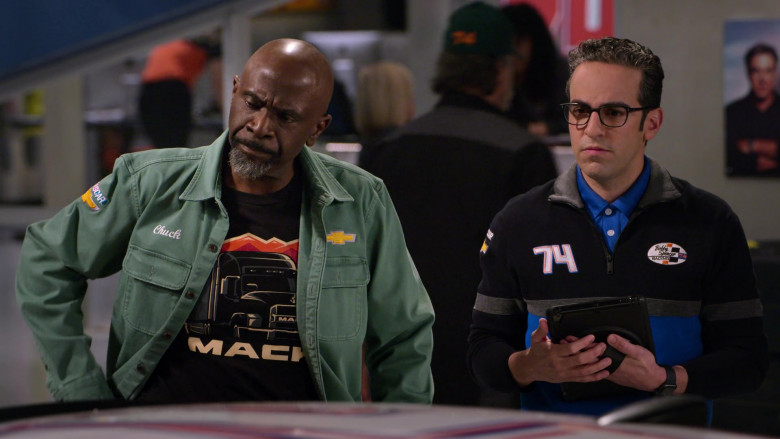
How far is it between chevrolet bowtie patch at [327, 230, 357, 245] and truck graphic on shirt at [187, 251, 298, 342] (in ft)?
0.37

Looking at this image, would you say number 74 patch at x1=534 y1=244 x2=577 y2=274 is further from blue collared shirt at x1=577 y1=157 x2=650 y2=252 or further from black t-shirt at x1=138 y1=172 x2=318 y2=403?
black t-shirt at x1=138 y1=172 x2=318 y2=403

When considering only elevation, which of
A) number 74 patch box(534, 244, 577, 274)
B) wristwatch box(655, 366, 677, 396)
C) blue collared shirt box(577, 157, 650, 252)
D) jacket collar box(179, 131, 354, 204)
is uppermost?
jacket collar box(179, 131, 354, 204)

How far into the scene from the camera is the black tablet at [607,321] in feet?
6.90

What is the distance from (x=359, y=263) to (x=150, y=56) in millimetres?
4574

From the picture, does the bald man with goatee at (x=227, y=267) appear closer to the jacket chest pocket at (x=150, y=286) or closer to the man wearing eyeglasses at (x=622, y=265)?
the jacket chest pocket at (x=150, y=286)


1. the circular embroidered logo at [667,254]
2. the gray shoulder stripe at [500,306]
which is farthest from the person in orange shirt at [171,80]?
the circular embroidered logo at [667,254]

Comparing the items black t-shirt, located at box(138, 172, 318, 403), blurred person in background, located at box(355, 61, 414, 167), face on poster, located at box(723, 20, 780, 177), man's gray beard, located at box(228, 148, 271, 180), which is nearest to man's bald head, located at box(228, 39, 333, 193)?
man's gray beard, located at box(228, 148, 271, 180)

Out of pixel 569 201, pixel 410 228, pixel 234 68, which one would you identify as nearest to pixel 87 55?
pixel 234 68

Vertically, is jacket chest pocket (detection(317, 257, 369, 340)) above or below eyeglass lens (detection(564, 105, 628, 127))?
below

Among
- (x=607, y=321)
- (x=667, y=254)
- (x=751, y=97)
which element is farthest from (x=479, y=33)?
(x=751, y=97)

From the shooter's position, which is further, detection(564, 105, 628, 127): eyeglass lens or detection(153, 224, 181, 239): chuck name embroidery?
detection(153, 224, 181, 239): chuck name embroidery

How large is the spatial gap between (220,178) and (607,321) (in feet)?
2.93

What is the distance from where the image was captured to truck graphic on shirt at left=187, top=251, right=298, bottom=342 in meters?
2.37

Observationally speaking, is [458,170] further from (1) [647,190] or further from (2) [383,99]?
(2) [383,99]
